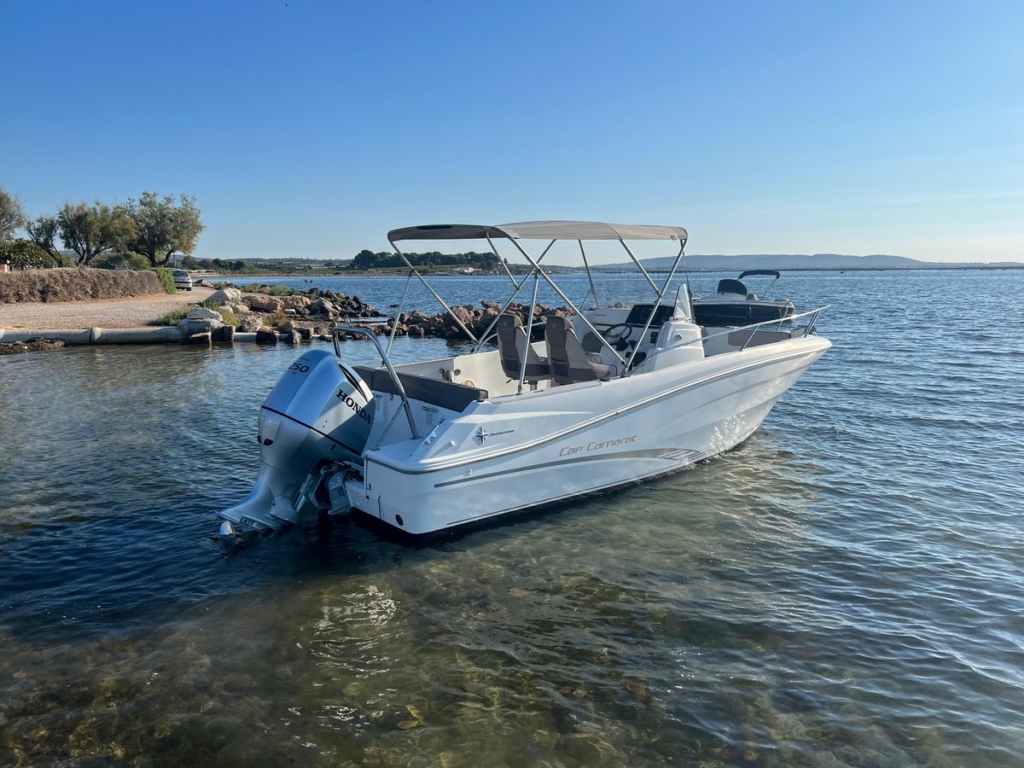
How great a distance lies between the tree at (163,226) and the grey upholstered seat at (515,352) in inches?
2158

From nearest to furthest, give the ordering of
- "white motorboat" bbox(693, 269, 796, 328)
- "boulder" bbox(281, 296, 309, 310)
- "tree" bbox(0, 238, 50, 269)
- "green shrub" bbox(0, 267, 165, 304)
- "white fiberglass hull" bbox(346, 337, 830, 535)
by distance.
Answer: "white fiberglass hull" bbox(346, 337, 830, 535), "white motorboat" bbox(693, 269, 796, 328), "green shrub" bbox(0, 267, 165, 304), "boulder" bbox(281, 296, 309, 310), "tree" bbox(0, 238, 50, 269)

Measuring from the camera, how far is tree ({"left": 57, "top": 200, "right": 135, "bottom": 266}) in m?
50.6

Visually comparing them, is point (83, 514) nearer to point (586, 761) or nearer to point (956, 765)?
point (586, 761)

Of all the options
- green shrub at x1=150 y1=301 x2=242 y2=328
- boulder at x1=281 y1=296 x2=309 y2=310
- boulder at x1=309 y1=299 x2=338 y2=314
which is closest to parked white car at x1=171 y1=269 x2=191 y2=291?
boulder at x1=281 y1=296 x2=309 y2=310

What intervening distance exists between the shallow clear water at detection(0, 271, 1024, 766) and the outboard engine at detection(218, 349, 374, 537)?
1.37 feet

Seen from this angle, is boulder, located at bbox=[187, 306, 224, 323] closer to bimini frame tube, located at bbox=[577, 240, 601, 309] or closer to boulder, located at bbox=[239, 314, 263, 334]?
boulder, located at bbox=[239, 314, 263, 334]

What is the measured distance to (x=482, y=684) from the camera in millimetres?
4828

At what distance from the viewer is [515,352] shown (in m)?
9.09

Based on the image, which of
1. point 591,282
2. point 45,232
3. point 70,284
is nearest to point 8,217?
point 45,232

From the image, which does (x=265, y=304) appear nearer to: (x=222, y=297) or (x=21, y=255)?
(x=222, y=297)

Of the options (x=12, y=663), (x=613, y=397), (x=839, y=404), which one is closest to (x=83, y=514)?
(x=12, y=663)

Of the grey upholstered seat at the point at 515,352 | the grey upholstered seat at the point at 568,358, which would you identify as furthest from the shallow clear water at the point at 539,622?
the grey upholstered seat at the point at 515,352

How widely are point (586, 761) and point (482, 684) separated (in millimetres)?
987

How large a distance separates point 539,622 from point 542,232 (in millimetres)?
→ 4083
